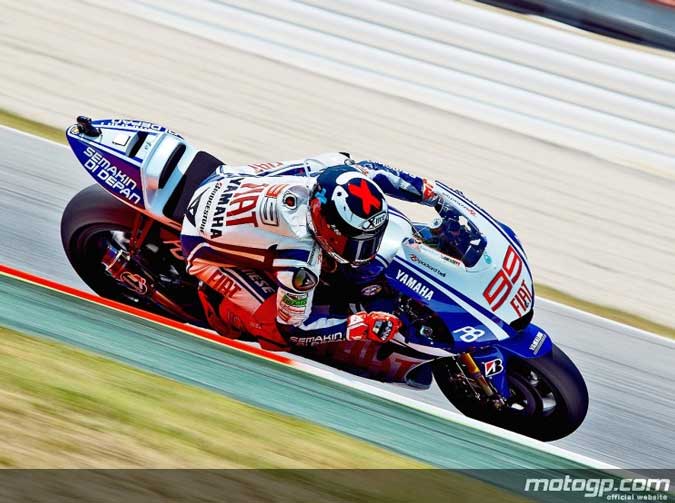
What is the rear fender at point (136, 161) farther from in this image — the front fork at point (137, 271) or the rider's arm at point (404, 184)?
the rider's arm at point (404, 184)

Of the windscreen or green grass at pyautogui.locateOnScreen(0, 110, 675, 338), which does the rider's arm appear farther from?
green grass at pyautogui.locateOnScreen(0, 110, 675, 338)

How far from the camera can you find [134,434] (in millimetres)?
4160

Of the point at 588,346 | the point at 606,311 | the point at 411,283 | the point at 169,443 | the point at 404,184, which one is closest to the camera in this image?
the point at 169,443

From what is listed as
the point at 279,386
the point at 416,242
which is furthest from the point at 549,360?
the point at 279,386

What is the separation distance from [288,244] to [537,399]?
1.92 metres

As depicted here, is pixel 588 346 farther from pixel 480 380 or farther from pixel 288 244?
pixel 288 244

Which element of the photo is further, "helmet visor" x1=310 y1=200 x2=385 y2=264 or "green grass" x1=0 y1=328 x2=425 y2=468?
"helmet visor" x1=310 y1=200 x2=385 y2=264

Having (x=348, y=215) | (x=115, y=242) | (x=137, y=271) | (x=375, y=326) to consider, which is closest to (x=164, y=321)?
(x=137, y=271)

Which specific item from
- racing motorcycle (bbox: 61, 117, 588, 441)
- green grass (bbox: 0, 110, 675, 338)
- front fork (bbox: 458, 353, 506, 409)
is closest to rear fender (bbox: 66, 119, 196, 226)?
racing motorcycle (bbox: 61, 117, 588, 441)

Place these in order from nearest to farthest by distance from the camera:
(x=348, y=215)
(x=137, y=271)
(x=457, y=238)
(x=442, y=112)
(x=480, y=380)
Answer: (x=348, y=215)
(x=457, y=238)
(x=480, y=380)
(x=137, y=271)
(x=442, y=112)

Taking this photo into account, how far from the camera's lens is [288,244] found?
5.34 metres

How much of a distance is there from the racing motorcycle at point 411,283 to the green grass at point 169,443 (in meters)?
0.87

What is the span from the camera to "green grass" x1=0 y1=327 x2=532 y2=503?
12.6 feet

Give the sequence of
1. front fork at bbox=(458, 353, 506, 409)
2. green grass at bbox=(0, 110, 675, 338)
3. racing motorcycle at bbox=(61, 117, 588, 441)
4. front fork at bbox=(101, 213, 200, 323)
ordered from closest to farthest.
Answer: racing motorcycle at bbox=(61, 117, 588, 441)
front fork at bbox=(458, 353, 506, 409)
front fork at bbox=(101, 213, 200, 323)
green grass at bbox=(0, 110, 675, 338)
